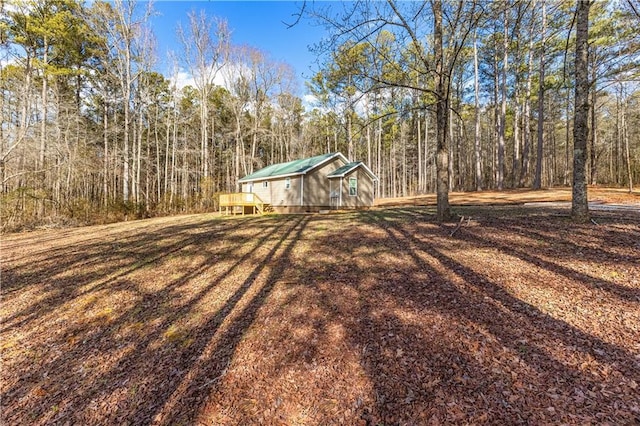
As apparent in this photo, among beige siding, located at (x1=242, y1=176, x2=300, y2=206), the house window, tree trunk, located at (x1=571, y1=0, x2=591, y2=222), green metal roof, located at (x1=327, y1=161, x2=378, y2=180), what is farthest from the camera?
the house window

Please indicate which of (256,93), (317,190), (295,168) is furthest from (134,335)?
(256,93)

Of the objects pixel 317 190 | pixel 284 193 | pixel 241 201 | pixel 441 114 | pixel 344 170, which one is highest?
pixel 441 114

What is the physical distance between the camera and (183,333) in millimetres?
4023

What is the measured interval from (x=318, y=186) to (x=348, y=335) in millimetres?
14797

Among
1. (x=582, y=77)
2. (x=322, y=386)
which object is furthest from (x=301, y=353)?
(x=582, y=77)

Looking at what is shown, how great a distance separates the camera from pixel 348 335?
351 centimetres

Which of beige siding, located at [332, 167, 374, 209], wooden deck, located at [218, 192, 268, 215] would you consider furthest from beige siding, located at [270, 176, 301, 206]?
beige siding, located at [332, 167, 374, 209]

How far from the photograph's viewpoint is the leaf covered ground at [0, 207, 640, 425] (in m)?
2.56

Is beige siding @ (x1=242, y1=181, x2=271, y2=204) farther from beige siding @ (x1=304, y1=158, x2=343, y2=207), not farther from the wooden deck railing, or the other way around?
beige siding @ (x1=304, y1=158, x2=343, y2=207)

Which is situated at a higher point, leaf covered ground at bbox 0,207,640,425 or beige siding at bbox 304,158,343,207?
beige siding at bbox 304,158,343,207

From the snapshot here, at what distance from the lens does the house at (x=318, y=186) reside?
1744cm

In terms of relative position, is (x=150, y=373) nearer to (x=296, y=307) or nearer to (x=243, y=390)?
(x=243, y=390)

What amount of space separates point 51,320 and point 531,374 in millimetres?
6862

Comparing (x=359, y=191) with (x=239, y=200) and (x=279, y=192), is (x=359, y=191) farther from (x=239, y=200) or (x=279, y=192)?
(x=239, y=200)
